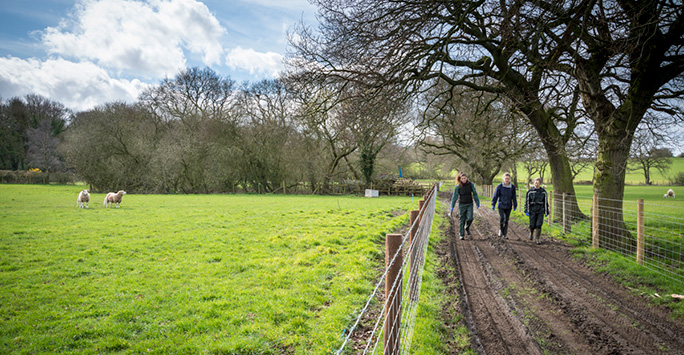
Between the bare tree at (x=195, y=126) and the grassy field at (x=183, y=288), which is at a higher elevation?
the bare tree at (x=195, y=126)

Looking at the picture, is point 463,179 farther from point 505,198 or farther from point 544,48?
point 544,48

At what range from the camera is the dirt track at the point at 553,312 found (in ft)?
11.8

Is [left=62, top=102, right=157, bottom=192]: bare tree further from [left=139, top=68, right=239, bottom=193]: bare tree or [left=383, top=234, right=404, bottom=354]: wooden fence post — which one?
[left=383, top=234, right=404, bottom=354]: wooden fence post

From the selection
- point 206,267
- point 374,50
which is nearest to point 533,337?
point 206,267

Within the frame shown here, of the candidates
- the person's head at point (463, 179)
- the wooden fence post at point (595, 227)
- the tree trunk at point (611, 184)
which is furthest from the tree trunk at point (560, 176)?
the person's head at point (463, 179)

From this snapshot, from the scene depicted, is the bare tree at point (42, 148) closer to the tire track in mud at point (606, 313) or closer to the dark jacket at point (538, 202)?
the dark jacket at point (538, 202)

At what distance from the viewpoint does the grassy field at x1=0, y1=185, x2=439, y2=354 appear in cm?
389

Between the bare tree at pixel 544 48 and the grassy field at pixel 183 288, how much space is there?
4686mm

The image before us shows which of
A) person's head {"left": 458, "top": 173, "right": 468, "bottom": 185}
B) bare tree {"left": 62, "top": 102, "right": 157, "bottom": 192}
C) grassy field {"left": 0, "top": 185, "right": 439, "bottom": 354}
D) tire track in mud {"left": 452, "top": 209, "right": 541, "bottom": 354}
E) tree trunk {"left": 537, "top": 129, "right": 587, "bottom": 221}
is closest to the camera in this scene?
tire track in mud {"left": 452, "top": 209, "right": 541, "bottom": 354}

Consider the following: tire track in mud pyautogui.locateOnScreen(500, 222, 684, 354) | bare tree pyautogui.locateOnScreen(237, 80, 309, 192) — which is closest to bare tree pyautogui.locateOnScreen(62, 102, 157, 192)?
bare tree pyautogui.locateOnScreen(237, 80, 309, 192)

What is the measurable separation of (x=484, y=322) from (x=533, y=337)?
54 centimetres

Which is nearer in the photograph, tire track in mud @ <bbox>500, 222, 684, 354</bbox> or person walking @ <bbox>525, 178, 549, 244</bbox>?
tire track in mud @ <bbox>500, 222, 684, 354</bbox>

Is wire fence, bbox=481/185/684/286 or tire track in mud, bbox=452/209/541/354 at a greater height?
wire fence, bbox=481/185/684/286

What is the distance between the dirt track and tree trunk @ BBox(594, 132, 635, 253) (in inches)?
71.3
